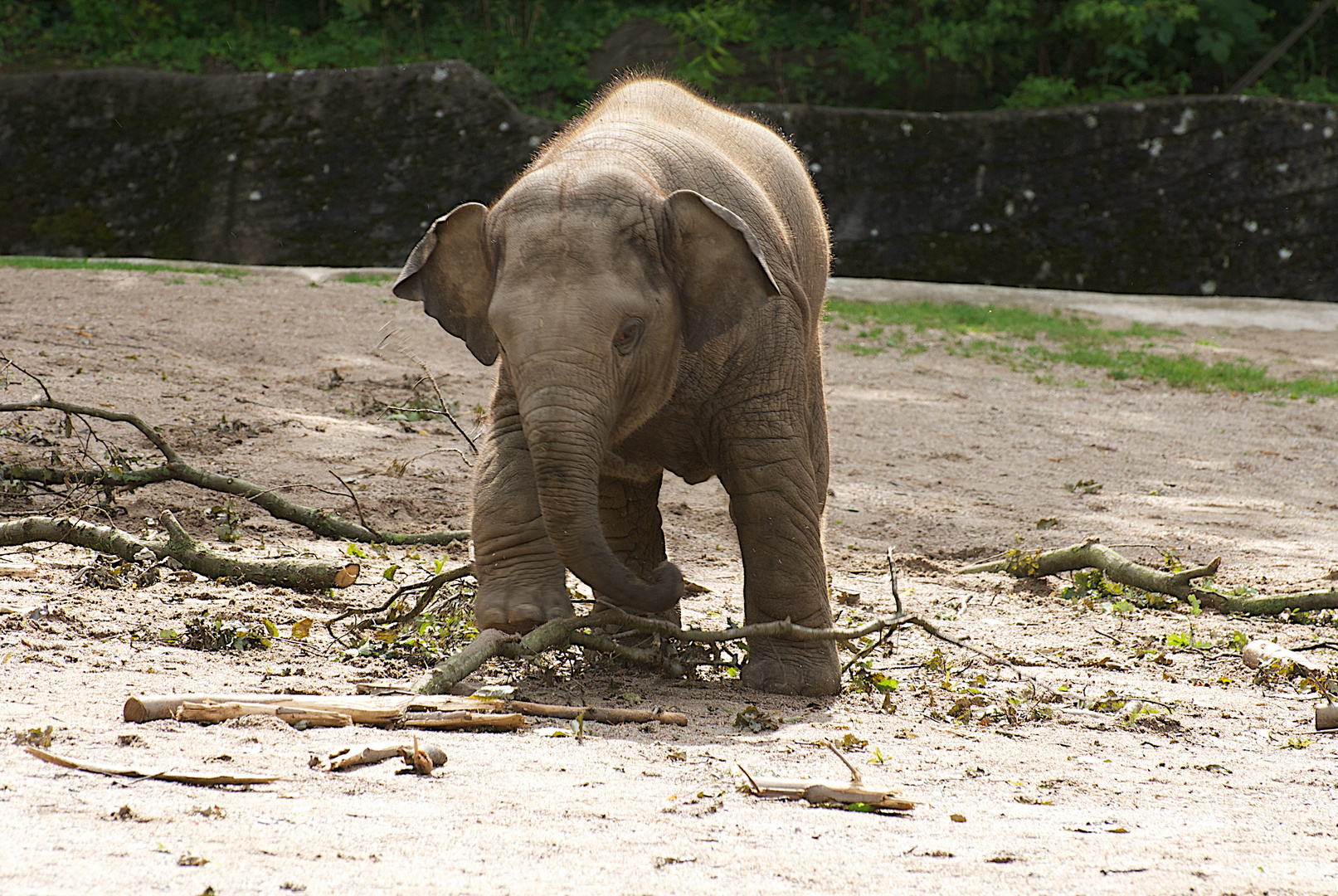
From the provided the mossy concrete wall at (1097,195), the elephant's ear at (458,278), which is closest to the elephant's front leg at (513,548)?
the elephant's ear at (458,278)

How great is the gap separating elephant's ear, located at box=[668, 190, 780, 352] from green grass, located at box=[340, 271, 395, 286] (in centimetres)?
970

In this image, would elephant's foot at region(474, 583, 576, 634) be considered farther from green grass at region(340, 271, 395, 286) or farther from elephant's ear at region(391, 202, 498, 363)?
green grass at region(340, 271, 395, 286)

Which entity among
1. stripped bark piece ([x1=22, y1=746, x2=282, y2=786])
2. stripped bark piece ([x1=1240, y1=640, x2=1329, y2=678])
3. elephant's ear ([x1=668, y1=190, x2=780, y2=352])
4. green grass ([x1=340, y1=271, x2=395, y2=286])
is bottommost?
green grass ([x1=340, y1=271, x2=395, y2=286])

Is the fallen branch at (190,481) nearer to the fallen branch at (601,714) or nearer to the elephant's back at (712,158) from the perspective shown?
the elephant's back at (712,158)

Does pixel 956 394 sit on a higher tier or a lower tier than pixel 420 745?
lower

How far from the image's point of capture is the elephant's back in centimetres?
409

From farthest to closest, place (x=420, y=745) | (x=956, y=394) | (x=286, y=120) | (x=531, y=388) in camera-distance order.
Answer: (x=286, y=120) → (x=956, y=394) → (x=531, y=388) → (x=420, y=745)

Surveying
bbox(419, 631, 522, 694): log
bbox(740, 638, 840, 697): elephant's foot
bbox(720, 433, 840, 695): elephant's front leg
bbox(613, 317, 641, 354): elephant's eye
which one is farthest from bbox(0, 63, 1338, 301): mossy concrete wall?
bbox(419, 631, 522, 694): log

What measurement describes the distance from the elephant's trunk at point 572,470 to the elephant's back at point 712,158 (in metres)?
0.80

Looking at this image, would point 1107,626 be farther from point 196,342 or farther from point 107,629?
point 196,342

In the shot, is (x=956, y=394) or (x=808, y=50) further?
(x=808, y=50)

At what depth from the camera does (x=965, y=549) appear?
6773 millimetres

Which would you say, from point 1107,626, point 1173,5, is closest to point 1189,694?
point 1107,626

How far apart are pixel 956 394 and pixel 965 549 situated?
402 cm
